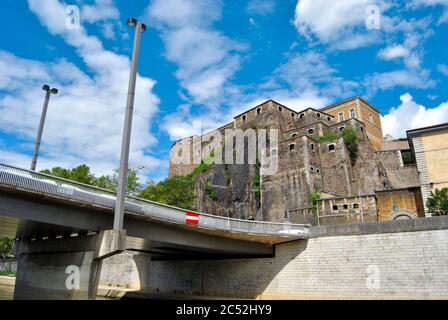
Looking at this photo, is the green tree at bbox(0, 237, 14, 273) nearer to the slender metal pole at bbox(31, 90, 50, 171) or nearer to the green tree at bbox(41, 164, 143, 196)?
the green tree at bbox(41, 164, 143, 196)

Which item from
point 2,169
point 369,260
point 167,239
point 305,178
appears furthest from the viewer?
point 305,178

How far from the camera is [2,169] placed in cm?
1267

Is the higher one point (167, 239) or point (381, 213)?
point (381, 213)

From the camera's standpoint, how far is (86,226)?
16.0 m

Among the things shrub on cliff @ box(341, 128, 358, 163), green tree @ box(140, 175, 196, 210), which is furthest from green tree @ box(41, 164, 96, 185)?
shrub on cliff @ box(341, 128, 358, 163)

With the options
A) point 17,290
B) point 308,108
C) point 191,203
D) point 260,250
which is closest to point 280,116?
point 308,108

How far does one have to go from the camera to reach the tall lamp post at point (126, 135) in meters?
14.2

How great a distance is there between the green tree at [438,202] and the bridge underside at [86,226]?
12.5m

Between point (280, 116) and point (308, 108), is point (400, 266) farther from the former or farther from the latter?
point (308, 108)

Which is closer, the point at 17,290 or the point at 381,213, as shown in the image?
the point at 17,290

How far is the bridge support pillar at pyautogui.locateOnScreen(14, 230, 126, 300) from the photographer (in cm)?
1495

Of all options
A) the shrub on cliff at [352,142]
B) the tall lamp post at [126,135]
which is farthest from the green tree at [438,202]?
the tall lamp post at [126,135]

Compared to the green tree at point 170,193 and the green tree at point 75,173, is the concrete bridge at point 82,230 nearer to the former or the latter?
the green tree at point 75,173

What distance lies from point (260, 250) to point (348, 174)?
24355 mm
